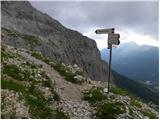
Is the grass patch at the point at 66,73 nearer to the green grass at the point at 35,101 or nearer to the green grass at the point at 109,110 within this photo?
the green grass at the point at 109,110

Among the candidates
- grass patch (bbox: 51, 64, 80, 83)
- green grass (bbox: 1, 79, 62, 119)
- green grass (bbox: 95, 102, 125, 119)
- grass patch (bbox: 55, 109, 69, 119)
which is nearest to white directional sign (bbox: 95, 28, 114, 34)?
grass patch (bbox: 51, 64, 80, 83)

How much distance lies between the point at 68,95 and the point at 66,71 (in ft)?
20.8

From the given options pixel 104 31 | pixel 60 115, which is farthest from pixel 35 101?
pixel 104 31

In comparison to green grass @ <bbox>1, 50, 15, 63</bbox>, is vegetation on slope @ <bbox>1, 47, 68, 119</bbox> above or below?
below

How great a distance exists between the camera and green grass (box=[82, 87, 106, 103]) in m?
27.1

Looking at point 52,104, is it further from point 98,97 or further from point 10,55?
point 10,55

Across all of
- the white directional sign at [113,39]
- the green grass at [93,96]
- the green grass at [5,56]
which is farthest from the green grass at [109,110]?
the green grass at [5,56]

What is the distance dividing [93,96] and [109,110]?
321 cm

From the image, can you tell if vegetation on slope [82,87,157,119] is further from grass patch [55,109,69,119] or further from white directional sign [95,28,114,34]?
white directional sign [95,28,114,34]

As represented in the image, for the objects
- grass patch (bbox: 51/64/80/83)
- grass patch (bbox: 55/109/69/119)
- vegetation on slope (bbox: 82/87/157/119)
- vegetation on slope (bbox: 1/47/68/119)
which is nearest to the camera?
vegetation on slope (bbox: 1/47/68/119)

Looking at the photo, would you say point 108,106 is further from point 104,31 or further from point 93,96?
point 104,31

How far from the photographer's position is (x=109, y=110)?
965 inches

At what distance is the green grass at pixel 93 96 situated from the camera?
27072 mm

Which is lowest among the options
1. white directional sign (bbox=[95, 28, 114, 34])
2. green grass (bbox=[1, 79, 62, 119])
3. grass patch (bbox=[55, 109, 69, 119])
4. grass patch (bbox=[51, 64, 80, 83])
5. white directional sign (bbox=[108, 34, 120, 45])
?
grass patch (bbox=[55, 109, 69, 119])
